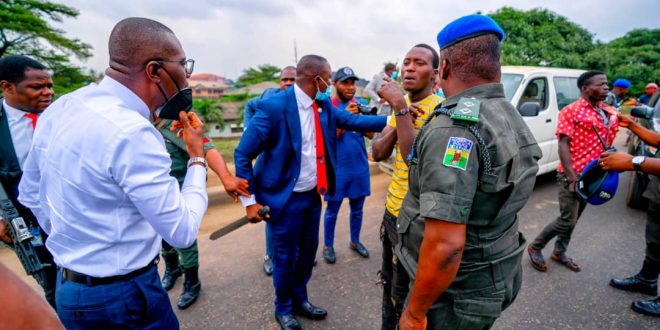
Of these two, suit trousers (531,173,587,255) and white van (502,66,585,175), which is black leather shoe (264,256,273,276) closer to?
suit trousers (531,173,587,255)

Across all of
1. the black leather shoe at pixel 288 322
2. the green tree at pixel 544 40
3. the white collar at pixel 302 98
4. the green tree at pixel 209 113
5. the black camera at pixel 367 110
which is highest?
the green tree at pixel 544 40

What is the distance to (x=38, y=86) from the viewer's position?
7.55 ft

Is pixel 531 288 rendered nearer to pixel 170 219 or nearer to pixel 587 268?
pixel 587 268

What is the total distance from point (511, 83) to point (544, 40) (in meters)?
17.5

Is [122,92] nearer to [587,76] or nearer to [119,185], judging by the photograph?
[119,185]

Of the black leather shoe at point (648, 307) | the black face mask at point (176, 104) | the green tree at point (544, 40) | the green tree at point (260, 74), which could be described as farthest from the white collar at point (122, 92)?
the green tree at point (260, 74)

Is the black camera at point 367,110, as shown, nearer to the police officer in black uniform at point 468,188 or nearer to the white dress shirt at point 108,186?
the police officer in black uniform at point 468,188

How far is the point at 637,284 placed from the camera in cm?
296

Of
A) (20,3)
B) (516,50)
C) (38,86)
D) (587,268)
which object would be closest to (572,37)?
(516,50)

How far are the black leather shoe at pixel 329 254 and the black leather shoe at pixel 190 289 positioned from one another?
1294 millimetres

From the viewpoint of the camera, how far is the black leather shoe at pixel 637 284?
2926 mm

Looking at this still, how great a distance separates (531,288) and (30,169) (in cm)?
382

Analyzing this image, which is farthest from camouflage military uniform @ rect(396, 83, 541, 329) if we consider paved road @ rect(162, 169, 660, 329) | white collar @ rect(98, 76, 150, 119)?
paved road @ rect(162, 169, 660, 329)

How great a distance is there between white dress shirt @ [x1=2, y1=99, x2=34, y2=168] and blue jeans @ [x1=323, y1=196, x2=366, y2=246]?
253cm
